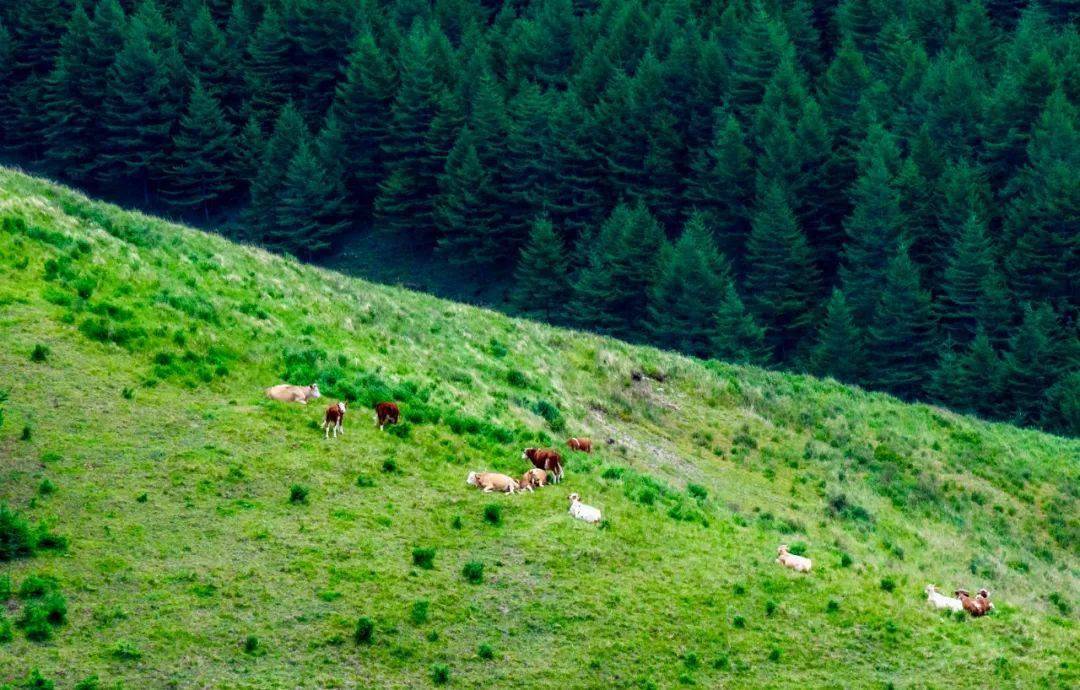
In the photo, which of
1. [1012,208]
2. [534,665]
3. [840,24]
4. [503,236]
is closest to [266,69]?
[503,236]

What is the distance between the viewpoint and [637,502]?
3098cm

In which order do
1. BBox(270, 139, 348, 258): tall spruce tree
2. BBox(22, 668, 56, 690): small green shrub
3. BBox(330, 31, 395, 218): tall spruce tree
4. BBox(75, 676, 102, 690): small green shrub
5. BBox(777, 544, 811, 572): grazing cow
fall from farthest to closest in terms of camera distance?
BBox(330, 31, 395, 218): tall spruce tree, BBox(270, 139, 348, 258): tall spruce tree, BBox(777, 544, 811, 572): grazing cow, BBox(75, 676, 102, 690): small green shrub, BBox(22, 668, 56, 690): small green shrub

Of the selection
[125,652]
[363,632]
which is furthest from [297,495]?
[125,652]

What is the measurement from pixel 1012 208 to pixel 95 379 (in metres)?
76.8

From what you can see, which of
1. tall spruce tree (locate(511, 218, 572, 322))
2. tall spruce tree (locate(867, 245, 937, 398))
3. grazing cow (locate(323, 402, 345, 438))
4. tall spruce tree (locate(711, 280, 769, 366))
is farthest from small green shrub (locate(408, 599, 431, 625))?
tall spruce tree (locate(511, 218, 572, 322))

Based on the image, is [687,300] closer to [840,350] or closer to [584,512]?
[840,350]

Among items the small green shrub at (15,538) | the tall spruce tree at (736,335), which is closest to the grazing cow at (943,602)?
the small green shrub at (15,538)

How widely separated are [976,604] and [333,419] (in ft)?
47.4

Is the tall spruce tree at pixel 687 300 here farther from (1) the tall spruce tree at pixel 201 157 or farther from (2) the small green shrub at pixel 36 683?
(2) the small green shrub at pixel 36 683

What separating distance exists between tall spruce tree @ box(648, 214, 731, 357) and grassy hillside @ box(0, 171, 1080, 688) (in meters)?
46.7

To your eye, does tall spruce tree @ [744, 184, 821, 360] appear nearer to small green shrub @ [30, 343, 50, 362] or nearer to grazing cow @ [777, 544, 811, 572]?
grazing cow @ [777, 544, 811, 572]

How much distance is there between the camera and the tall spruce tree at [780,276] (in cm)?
9244

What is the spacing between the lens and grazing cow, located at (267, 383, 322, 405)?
3092 centimetres

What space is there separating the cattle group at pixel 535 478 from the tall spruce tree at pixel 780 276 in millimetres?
62399
